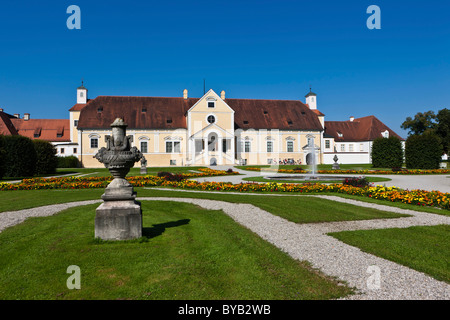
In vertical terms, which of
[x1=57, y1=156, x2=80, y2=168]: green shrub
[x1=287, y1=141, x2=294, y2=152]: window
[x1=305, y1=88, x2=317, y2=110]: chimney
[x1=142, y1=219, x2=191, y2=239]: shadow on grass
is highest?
[x1=305, y1=88, x2=317, y2=110]: chimney

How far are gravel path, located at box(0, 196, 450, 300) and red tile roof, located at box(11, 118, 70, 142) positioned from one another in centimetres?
4664

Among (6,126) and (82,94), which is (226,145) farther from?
(6,126)

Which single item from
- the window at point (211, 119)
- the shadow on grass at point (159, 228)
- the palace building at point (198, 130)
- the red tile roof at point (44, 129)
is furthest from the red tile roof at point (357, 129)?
the shadow on grass at point (159, 228)

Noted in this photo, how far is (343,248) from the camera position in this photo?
566 cm

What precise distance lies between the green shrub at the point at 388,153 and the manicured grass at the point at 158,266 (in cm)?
3226

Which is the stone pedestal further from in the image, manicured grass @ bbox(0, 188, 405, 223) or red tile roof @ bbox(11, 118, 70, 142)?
red tile roof @ bbox(11, 118, 70, 142)

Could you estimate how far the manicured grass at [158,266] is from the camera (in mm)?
3852

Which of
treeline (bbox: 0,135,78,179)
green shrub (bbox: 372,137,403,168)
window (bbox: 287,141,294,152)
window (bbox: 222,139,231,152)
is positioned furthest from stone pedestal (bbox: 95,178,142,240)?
Result: window (bbox: 287,141,294,152)

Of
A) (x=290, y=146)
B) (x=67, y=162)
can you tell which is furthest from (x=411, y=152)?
(x=67, y=162)

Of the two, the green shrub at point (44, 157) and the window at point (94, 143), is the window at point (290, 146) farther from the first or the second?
the green shrub at point (44, 157)

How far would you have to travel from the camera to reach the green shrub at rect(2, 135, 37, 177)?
74.5 ft

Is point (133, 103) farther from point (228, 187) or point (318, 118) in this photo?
point (228, 187)

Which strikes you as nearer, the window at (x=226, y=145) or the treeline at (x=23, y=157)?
the treeline at (x=23, y=157)
